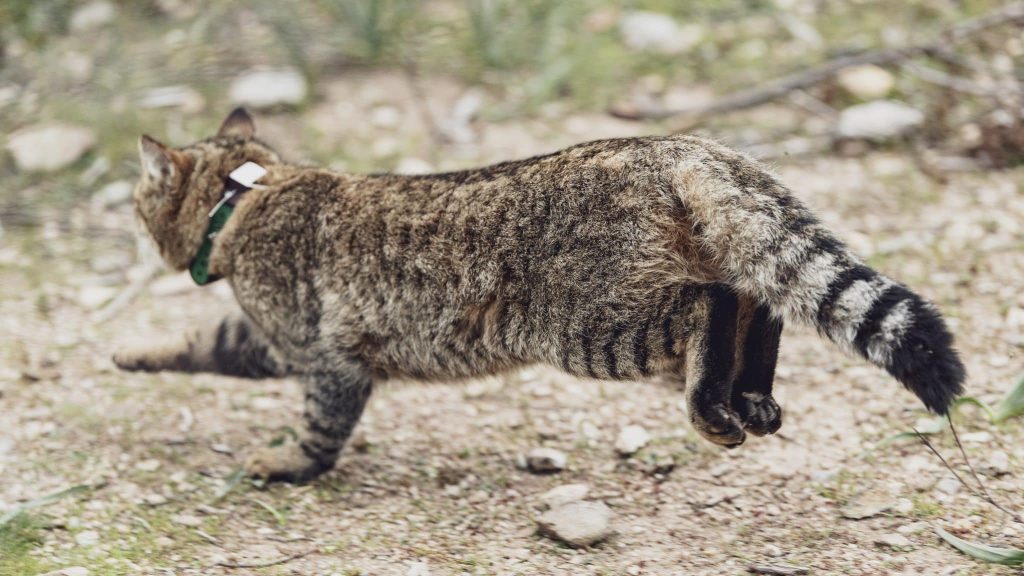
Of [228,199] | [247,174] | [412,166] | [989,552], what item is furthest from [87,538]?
[412,166]

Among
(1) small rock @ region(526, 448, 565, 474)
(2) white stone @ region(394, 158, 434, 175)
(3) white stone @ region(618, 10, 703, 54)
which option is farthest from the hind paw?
(3) white stone @ region(618, 10, 703, 54)

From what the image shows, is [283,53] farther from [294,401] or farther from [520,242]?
[520,242]

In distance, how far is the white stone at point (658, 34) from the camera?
733 centimetres

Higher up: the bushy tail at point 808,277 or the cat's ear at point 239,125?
the bushy tail at point 808,277

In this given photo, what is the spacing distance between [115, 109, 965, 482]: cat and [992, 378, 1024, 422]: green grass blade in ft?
2.71

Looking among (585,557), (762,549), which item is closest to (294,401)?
(585,557)

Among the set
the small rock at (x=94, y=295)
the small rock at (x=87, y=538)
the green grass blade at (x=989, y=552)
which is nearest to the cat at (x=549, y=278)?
the green grass blade at (x=989, y=552)

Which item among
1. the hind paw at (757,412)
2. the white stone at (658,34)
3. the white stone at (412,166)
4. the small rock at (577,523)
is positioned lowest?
the small rock at (577,523)

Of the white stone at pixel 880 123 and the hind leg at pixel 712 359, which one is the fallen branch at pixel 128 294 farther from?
the white stone at pixel 880 123

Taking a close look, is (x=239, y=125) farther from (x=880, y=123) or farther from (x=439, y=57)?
(x=880, y=123)

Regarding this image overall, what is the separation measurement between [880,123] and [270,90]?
384 cm

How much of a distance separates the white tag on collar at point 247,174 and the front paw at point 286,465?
1.12 m

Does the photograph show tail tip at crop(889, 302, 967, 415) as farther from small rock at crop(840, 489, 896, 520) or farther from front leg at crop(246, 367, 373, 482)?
front leg at crop(246, 367, 373, 482)

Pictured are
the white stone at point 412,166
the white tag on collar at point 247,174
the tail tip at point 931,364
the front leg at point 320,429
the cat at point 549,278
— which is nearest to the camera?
the tail tip at point 931,364
